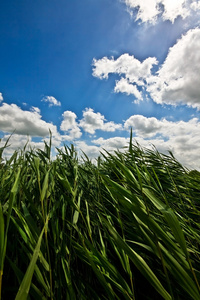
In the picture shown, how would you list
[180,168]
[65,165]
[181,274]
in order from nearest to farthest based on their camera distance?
[181,274]
[65,165]
[180,168]

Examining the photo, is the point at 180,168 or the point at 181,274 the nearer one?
the point at 181,274

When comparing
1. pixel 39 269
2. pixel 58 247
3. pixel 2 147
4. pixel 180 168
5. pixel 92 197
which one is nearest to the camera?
pixel 39 269

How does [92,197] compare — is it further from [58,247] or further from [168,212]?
[168,212]

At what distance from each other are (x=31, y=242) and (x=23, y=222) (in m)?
0.11

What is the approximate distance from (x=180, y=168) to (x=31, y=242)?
1.87 metres

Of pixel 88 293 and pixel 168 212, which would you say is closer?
pixel 168 212

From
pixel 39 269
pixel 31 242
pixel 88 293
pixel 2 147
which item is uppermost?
pixel 2 147

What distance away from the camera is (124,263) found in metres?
0.92

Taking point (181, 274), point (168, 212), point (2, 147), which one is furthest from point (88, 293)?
point (2, 147)

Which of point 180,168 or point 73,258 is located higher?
point 180,168

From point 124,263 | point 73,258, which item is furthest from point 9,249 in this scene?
point 124,263

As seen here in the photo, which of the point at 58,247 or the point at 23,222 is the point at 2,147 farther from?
the point at 58,247

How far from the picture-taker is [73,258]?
0.98 metres

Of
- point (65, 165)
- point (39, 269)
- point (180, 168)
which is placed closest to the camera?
point (39, 269)
